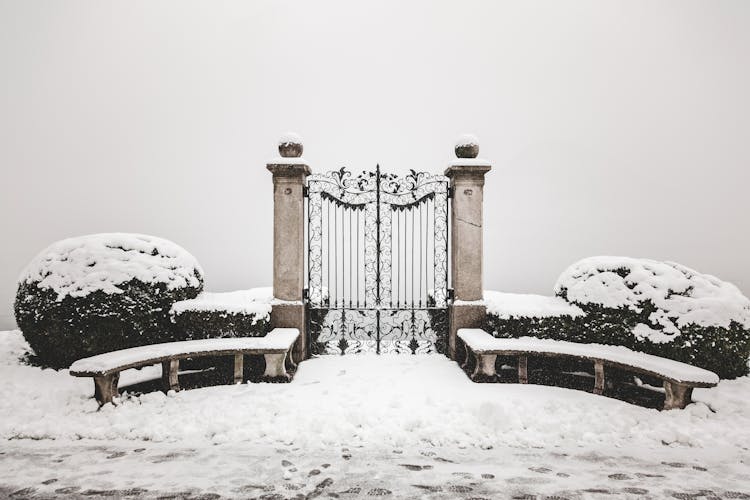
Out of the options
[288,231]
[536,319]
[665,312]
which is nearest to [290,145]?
[288,231]

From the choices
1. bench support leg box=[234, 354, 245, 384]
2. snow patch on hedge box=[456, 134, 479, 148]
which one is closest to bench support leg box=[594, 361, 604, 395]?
snow patch on hedge box=[456, 134, 479, 148]

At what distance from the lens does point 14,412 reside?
5.16 m

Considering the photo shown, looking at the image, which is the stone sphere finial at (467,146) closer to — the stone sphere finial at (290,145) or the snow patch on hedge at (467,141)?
the snow patch on hedge at (467,141)

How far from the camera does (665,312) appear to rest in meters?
5.91

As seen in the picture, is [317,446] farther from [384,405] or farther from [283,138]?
[283,138]

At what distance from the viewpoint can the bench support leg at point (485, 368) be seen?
6.27 metres

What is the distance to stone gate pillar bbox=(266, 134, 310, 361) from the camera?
7398 millimetres

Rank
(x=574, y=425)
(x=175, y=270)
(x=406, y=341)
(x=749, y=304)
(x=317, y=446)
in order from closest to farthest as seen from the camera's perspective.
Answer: (x=317, y=446), (x=574, y=425), (x=749, y=304), (x=175, y=270), (x=406, y=341)

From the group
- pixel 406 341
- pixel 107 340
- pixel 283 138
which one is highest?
pixel 283 138

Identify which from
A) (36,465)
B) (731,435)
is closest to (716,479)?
(731,435)

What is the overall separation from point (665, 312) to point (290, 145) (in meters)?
6.23

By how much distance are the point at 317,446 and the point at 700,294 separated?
215 inches

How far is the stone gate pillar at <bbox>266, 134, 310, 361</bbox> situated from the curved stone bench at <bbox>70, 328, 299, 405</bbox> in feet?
1.97

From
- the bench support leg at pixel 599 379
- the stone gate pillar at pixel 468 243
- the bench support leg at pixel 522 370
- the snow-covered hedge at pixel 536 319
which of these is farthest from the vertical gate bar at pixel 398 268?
the bench support leg at pixel 599 379
